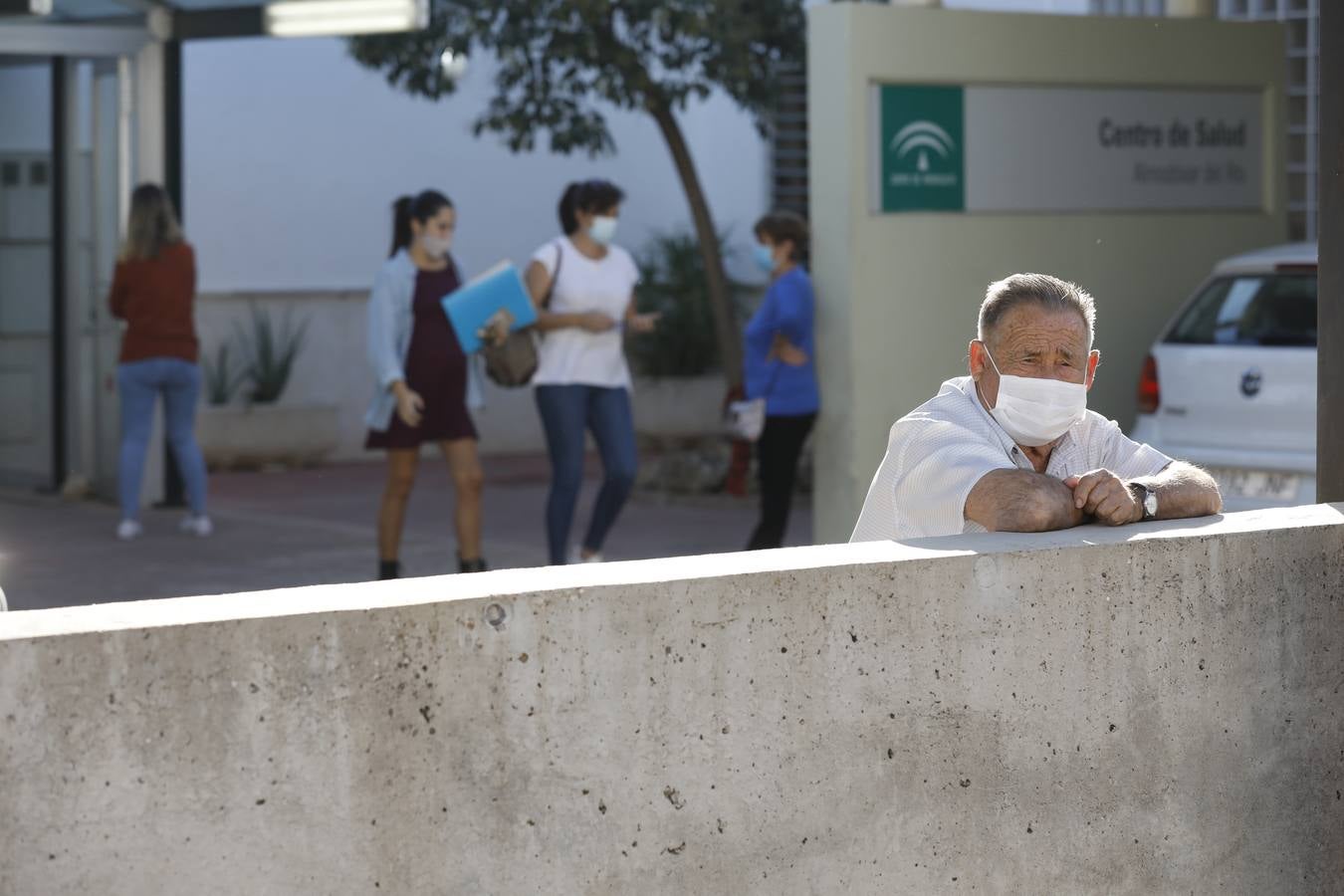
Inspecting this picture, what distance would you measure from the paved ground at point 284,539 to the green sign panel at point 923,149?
1969 millimetres

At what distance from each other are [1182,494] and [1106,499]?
0.70 feet

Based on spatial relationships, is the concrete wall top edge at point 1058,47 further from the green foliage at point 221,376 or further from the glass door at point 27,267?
the green foliage at point 221,376

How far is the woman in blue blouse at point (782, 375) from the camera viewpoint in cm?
913

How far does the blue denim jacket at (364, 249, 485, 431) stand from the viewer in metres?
8.59

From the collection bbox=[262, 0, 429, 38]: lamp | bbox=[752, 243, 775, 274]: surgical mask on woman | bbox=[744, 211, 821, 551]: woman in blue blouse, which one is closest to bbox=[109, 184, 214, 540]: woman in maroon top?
bbox=[262, 0, 429, 38]: lamp

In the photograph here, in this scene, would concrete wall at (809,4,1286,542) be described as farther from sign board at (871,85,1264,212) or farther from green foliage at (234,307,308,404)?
green foliage at (234,307,308,404)

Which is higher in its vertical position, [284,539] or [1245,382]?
[1245,382]

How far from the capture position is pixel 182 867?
2670 mm

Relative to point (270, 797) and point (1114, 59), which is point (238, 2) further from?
point (270, 797)

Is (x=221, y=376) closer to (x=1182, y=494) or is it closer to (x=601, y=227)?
(x=601, y=227)

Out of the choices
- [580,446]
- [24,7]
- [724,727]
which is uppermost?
[24,7]

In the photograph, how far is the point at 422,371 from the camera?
28.4ft

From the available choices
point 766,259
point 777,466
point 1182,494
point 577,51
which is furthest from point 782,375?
point 1182,494

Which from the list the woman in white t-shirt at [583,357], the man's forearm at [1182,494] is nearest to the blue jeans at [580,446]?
the woman in white t-shirt at [583,357]
